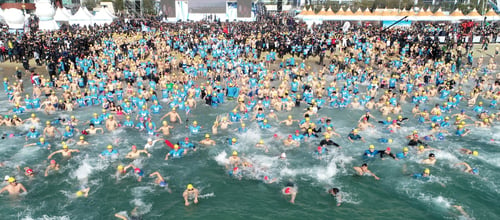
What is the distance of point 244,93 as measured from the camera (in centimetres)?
2444

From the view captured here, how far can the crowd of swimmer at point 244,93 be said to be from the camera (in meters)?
17.5

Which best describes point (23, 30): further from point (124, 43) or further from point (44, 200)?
point (44, 200)

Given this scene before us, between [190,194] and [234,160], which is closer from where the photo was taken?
[190,194]

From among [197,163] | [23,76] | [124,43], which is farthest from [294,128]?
[23,76]

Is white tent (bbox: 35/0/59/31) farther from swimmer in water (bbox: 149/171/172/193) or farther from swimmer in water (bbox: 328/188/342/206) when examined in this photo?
swimmer in water (bbox: 328/188/342/206)

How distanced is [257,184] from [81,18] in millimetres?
44618

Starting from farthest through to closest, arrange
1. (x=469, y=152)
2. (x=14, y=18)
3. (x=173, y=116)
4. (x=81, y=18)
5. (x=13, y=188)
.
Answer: (x=81, y=18) < (x=14, y=18) < (x=173, y=116) < (x=469, y=152) < (x=13, y=188)

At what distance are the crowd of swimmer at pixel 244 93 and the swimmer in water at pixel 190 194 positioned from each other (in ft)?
0.13

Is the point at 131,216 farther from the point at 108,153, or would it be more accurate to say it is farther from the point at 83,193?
the point at 108,153

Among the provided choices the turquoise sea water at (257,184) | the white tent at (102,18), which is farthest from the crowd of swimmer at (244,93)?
the white tent at (102,18)

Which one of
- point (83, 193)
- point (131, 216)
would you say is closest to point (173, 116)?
point (83, 193)

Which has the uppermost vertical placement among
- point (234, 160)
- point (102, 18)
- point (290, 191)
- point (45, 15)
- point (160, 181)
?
point (102, 18)

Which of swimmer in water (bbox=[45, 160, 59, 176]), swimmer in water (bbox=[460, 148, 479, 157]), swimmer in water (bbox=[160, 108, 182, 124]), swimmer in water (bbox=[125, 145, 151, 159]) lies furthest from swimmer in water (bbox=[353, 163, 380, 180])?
swimmer in water (bbox=[45, 160, 59, 176])

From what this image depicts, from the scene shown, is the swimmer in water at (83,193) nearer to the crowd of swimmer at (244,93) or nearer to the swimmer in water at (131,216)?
the crowd of swimmer at (244,93)
